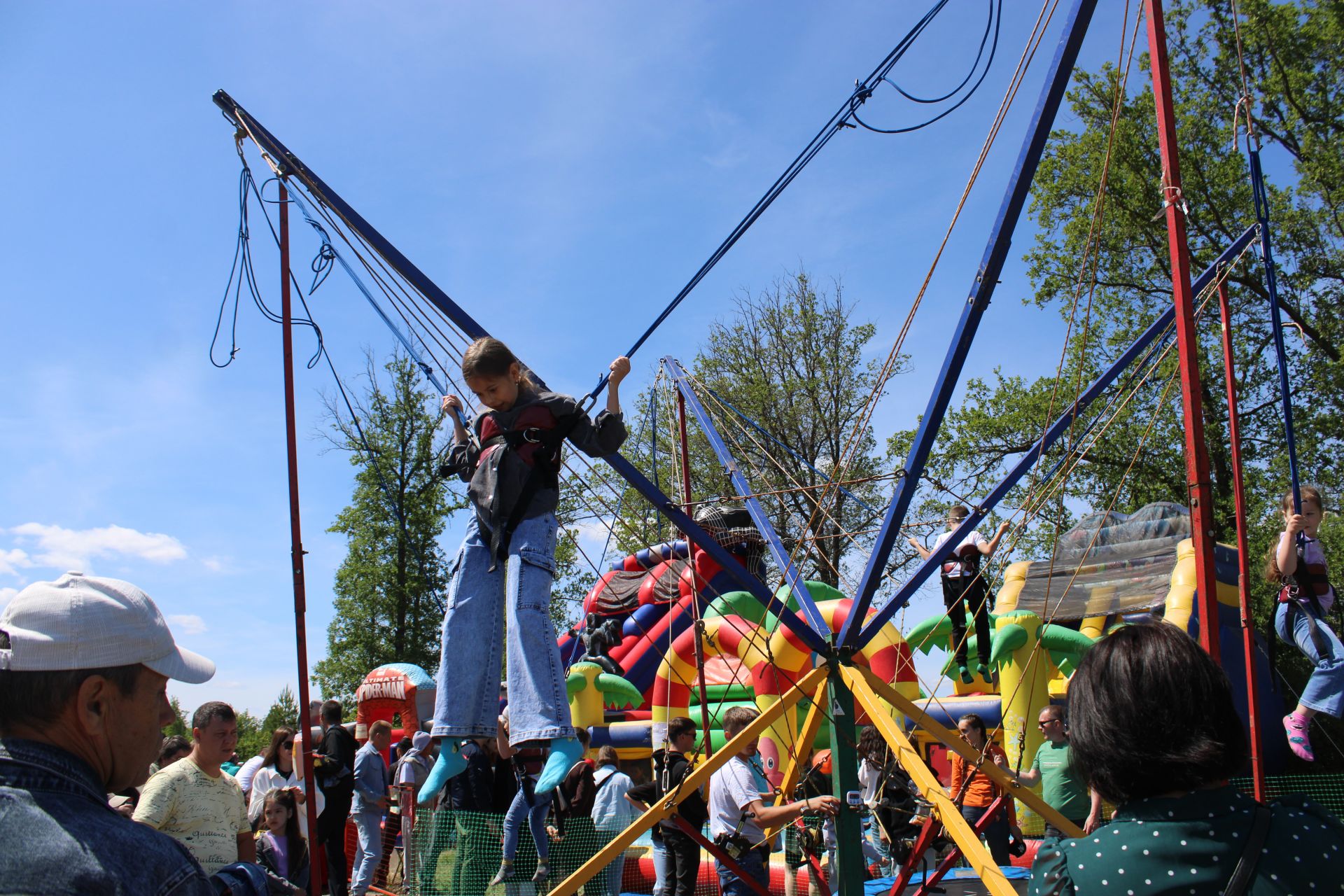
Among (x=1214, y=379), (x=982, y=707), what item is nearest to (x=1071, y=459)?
(x=982, y=707)

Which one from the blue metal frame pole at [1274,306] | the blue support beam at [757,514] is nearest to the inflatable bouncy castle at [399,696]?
the blue support beam at [757,514]

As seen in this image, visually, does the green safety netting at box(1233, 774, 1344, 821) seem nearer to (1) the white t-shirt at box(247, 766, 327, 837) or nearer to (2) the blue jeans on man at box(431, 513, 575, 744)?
(2) the blue jeans on man at box(431, 513, 575, 744)

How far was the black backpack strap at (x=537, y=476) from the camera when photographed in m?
3.78

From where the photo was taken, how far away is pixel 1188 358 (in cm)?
295

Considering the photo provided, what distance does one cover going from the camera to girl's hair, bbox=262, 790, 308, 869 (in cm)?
486

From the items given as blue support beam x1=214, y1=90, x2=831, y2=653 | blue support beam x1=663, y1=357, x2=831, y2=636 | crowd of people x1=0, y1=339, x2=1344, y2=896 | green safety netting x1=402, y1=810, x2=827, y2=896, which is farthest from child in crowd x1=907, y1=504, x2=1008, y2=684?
blue support beam x1=214, y1=90, x2=831, y2=653

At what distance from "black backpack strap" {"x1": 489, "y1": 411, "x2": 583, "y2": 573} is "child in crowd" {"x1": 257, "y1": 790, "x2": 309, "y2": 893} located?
6.76 feet

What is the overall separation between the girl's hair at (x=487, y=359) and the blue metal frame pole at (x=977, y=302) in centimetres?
168

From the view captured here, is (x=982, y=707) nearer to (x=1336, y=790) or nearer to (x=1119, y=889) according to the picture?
(x=1336, y=790)

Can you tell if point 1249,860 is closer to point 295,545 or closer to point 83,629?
point 83,629

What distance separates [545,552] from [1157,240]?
1777 cm

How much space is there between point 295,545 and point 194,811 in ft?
3.22

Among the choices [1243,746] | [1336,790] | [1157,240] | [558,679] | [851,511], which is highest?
[1157,240]

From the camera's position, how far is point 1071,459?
4.63 meters
